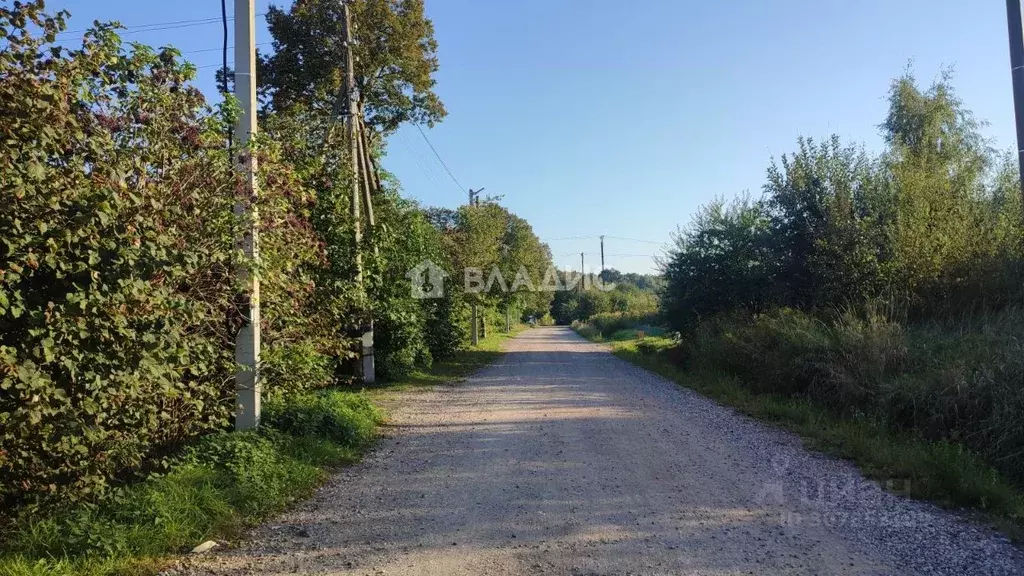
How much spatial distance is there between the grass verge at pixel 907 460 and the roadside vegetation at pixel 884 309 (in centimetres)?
2

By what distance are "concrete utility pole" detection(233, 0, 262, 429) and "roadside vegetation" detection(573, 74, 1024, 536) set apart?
6.53 m

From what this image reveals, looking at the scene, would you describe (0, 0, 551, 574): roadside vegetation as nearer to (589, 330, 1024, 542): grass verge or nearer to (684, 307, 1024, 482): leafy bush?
(589, 330, 1024, 542): grass verge

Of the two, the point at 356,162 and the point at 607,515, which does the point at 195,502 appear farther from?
the point at 356,162

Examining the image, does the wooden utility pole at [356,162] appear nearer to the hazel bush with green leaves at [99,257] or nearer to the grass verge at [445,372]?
the grass verge at [445,372]

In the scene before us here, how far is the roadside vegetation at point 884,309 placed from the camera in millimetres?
6723

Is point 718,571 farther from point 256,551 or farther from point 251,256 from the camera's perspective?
point 251,256

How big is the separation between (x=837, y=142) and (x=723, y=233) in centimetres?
373

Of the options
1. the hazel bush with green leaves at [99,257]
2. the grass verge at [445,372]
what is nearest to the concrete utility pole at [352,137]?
the grass verge at [445,372]

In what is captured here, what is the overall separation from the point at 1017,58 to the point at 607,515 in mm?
7401

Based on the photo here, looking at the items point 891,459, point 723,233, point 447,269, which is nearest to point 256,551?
point 891,459

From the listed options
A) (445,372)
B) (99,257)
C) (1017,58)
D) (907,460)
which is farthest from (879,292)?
(99,257)

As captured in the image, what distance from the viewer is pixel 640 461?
682 centimetres

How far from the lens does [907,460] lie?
6355 millimetres

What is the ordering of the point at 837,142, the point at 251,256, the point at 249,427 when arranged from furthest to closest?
1. the point at 837,142
2. the point at 249,427
3. the point at 251,256
